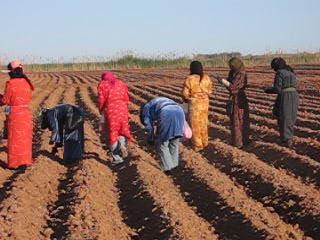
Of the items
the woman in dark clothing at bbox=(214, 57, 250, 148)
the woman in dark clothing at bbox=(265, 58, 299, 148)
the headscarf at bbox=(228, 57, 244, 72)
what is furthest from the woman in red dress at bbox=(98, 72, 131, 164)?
the woman in dark clothing at bbox=(265, 58, 299, 148)

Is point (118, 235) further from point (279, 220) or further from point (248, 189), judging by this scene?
point (248, 189)

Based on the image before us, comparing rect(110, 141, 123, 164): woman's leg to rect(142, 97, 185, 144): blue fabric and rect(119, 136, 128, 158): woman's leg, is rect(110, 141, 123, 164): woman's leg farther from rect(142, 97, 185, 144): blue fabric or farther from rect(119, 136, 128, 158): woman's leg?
rect(142, 97, 185, 144): blue fabric

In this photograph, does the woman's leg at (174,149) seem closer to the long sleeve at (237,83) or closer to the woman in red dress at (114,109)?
the woman in red dress at (114,109)

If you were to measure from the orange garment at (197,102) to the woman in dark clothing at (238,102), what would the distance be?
0.94 feet

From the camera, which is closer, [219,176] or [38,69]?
[219,176]

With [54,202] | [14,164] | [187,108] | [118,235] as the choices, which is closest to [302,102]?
[187,108]

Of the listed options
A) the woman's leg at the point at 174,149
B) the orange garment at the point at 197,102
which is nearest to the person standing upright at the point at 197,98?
the orange garment at the point at 197,102

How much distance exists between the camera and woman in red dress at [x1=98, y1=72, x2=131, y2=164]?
7.59m

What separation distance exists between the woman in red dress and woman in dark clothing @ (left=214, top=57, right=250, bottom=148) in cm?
160

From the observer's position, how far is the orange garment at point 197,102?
8.33 metres

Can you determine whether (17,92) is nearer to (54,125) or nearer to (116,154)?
(54,125)

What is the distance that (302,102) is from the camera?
535 inches

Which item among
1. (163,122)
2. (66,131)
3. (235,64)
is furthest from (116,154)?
(235,64)

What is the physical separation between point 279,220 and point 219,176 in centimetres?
168
